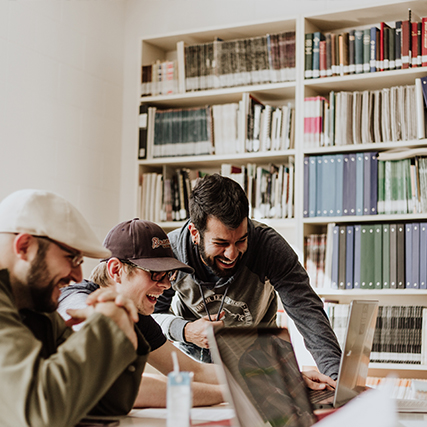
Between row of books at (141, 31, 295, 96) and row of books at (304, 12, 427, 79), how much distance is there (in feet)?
0.46

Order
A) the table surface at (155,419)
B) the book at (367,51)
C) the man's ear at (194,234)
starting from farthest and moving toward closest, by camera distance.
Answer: the book at (367,51) < the man's ear at (194,234) < the table surface at (155,419)

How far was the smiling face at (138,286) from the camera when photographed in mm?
1680

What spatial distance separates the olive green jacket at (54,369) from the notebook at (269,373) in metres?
0.19

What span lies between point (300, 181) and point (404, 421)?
6.41 feet

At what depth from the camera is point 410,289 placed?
285 cm

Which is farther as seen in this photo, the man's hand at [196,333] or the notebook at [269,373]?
the man's hand at [196,333]

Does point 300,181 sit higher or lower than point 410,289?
higher

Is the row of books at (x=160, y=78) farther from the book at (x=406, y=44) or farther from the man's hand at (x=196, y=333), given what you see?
the man's hand at (x=196, y=333)

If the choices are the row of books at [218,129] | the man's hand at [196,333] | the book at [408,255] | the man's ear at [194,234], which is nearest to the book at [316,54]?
the row of books at [218,129]

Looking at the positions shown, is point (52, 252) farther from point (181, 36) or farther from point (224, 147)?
point (181, 36)

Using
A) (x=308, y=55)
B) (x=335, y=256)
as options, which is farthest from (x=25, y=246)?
(x=308, y=55)

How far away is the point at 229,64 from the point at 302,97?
50cm

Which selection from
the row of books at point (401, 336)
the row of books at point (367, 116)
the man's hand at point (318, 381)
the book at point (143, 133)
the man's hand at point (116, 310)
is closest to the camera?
the man's hand at point (116, 310)

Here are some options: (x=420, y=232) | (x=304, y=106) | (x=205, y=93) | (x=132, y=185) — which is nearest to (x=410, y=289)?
(x=420, y=232)
